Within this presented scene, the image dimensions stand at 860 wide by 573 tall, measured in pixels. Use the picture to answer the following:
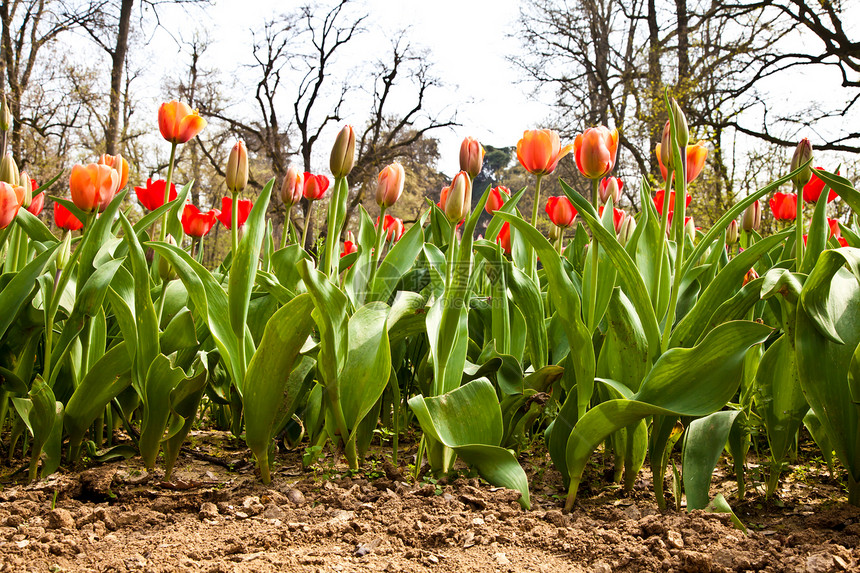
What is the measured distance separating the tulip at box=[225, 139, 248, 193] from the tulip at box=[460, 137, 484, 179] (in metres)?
0.59

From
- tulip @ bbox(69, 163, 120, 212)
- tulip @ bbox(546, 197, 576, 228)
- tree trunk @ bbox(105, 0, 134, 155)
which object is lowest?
tulip @ bbox(69, 163, 120, 212)

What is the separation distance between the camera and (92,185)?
1.37 meters

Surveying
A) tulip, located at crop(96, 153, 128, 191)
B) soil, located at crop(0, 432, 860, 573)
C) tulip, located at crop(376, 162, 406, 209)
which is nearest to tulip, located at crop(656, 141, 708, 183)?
tulip, located at crop(376, 162, 406, 209)

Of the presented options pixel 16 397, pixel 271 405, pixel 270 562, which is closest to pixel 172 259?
pixel 271 405

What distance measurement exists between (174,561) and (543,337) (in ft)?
3.02

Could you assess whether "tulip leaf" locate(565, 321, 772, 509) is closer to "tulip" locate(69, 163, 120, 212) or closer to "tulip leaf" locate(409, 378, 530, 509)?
"tulip leaf" locate(409, 378, 530, 509)

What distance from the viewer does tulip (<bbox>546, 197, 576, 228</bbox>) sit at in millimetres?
2016

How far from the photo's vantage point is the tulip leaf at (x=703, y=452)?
3.68ft

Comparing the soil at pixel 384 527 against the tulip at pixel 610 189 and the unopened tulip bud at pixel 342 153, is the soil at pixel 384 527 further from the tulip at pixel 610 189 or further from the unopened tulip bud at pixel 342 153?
the tulip at pixel 610 189

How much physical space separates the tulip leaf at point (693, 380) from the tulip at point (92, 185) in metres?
1.19

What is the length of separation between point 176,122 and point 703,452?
61.9 inches

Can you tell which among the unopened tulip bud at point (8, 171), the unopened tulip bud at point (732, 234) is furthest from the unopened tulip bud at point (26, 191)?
→ the unopened tulip bud at point (732, 234)

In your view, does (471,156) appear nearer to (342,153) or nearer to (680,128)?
(342,153)

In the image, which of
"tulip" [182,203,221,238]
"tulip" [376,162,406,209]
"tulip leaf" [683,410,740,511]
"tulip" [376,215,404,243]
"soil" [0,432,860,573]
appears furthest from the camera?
"tulip" [376,215,404,243]
